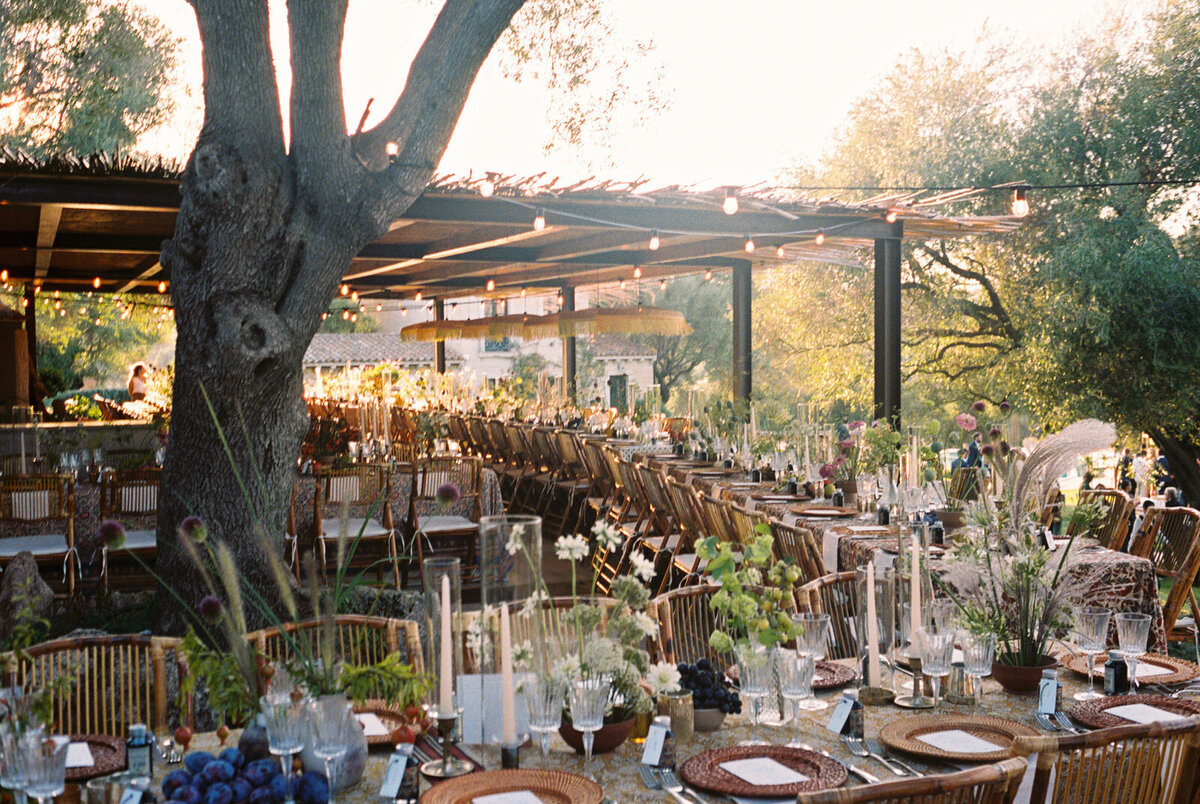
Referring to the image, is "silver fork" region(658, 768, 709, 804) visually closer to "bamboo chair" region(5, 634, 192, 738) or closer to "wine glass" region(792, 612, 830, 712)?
"wine glass" region(792, 612, 830, 712)

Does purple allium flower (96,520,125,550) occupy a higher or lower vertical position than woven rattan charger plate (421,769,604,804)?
higher

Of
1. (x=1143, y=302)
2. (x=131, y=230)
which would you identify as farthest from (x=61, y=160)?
(x=1143, y=302)

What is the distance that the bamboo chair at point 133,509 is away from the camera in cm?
682

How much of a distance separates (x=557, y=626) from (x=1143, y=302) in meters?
10.4

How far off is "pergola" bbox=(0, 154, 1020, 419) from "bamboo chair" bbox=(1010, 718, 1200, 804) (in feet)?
18.6

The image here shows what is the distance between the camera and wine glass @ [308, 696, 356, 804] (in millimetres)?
2061

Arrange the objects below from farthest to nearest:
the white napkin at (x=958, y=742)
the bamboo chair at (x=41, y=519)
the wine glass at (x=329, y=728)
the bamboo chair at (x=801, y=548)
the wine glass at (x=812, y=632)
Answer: the bamboo chair at (x=41, y=519), the bamboo chair at (x=801, y=548), the wine glass at (x=812, y=632), the white napkin at (x=958, y=742), the wine glass at (x=329, y=728)

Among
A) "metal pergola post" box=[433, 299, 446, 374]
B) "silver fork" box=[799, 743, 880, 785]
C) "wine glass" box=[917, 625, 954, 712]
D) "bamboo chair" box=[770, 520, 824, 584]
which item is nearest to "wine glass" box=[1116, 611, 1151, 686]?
"wine glass" box=[917, 625, 954, 712]

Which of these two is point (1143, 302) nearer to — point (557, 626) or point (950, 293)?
point (950, 293)

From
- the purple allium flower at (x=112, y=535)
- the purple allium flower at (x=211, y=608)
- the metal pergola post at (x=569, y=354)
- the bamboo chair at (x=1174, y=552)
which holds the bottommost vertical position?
the bamboo chair at (x=1174, y=552)

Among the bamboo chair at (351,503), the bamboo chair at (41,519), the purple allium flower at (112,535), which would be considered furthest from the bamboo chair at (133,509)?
the purple allium flower at (112,535)

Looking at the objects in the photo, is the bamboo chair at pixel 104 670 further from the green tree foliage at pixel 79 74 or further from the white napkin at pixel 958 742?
the green tree foliage at pixel 79 74

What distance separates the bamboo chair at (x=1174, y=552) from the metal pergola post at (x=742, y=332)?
604 centimetres

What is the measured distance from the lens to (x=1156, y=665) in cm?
305
